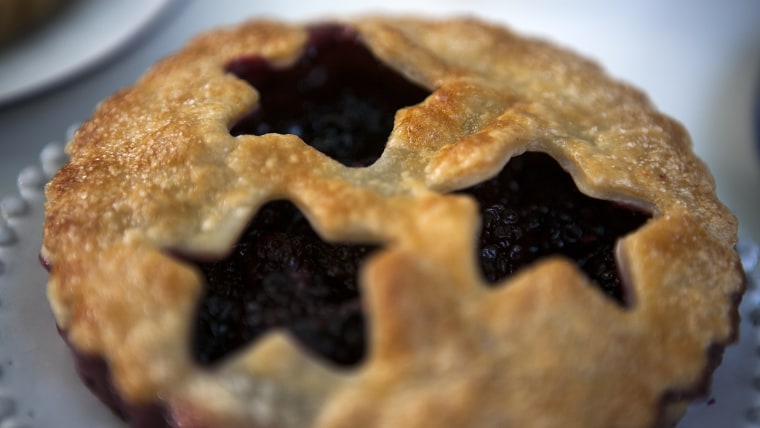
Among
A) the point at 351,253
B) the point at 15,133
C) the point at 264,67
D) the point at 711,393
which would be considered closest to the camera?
the point at 351,253

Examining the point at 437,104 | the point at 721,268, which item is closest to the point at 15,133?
the point at 437,104

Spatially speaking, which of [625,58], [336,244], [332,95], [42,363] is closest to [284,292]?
[336,244]

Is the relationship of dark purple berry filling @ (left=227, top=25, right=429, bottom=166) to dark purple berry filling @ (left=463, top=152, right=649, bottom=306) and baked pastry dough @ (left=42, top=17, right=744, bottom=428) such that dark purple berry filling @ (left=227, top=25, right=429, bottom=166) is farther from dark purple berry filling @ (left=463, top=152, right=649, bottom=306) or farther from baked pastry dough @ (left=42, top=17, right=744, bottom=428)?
dark purple berry filling @ (left=463, top=152, right=649, bottom=306)

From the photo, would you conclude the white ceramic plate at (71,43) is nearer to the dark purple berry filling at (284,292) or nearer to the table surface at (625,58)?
the table surface at (625,58)

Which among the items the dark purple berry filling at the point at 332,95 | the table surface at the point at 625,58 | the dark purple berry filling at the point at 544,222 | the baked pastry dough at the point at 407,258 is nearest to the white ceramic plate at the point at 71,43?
the table surface at the point at 625,58

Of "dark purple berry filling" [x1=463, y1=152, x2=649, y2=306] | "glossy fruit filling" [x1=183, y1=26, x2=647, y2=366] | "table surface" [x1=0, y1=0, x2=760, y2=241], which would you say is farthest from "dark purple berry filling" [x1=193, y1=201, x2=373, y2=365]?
"table surface" [x1=0, y1=0, x2=760, y2=241]

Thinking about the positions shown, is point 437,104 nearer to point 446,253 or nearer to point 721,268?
point 446,253
